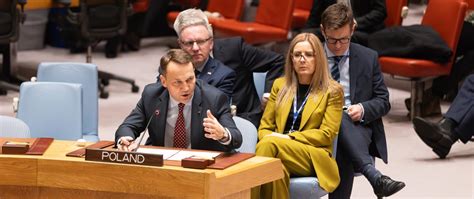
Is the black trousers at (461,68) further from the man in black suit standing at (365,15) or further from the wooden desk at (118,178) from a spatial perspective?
the wooden desk at (118,178)

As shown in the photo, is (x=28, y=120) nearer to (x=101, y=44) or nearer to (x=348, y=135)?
(x=348, y=135)

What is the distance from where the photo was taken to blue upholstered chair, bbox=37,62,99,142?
7.03 meters

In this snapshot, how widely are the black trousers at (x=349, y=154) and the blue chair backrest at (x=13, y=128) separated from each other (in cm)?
168

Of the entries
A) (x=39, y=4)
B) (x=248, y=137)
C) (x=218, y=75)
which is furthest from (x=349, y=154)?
(x=39, y=4)

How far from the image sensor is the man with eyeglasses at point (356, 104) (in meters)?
6.25

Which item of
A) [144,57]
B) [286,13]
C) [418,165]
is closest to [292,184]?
[418,165]

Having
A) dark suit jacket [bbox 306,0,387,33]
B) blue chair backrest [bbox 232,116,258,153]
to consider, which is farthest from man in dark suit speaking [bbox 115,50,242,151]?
dark suit jacket [bbox 306,0,387,33]

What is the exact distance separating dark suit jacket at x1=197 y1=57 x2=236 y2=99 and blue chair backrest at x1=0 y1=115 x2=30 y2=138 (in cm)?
98

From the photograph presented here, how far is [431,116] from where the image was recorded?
9.47 metres

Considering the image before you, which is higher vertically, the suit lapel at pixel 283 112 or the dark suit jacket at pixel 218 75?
the dark suit jacket at pixel 218 75

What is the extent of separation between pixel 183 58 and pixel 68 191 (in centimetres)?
82

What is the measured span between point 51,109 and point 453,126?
2966mm

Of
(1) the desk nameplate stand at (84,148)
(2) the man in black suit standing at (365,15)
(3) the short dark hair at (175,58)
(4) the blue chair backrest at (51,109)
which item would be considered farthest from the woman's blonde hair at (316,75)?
(2) the man in black suit standing at (365,15)

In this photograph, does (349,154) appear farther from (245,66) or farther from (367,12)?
(367,12)
